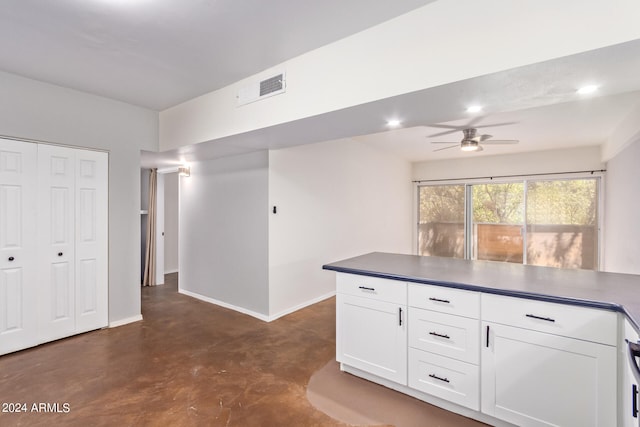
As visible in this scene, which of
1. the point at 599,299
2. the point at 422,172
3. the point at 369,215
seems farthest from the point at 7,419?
the point at 422,172

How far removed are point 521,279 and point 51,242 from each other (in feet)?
13.4

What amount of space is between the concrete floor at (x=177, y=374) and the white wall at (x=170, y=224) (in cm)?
292

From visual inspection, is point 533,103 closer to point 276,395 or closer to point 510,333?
point 510,333

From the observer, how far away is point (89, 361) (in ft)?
8.68

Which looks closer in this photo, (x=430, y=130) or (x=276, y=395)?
(x=276, y=395)

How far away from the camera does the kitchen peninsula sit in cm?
152

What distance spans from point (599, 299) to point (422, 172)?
5.94m

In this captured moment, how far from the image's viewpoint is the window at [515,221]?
18.1 ft

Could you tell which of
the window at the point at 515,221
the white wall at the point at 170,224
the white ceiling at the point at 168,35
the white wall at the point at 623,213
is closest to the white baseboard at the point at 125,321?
the white ceiling at the point at 168,35

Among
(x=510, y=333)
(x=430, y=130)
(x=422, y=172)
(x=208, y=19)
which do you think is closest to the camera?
(x=510, y=333)

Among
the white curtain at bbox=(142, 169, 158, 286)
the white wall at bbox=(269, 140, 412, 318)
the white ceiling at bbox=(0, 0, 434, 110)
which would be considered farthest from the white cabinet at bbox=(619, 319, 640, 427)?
the white curtain at bbox=(142, 169, 158, 286)

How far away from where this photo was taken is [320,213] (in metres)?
4.38

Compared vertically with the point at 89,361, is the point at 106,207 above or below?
above

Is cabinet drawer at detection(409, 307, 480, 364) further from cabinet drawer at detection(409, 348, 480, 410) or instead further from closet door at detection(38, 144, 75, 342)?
closet door at detection(38, 144, 75, 342)
